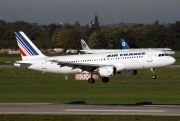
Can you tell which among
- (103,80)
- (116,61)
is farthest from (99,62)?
(116,61)

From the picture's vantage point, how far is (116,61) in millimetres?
71188

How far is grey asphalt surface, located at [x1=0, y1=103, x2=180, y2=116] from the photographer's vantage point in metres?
40.1

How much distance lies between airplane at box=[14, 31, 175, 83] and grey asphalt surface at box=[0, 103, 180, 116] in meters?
23.8

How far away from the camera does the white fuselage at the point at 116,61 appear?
70562 mm

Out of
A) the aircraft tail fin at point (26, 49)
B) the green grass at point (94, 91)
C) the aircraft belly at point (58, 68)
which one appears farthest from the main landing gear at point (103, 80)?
the aircraft tail fin at point (26, 49)

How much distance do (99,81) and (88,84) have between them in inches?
201

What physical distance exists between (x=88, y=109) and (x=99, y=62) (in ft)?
98.8

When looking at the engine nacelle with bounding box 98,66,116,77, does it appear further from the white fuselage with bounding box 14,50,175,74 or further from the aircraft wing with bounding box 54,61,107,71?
the aircraft wing with bounding box 54,61,107,71

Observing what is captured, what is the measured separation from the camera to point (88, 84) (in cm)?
6988

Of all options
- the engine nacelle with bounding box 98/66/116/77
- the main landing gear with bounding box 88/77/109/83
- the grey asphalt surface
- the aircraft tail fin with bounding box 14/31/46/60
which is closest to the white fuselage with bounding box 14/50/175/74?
the aircraft tail fin with bounding box 14/31/46/60

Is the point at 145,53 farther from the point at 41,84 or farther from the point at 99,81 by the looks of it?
the point at 41,84

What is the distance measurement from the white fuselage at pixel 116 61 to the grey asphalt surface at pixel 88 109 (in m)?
24.1
